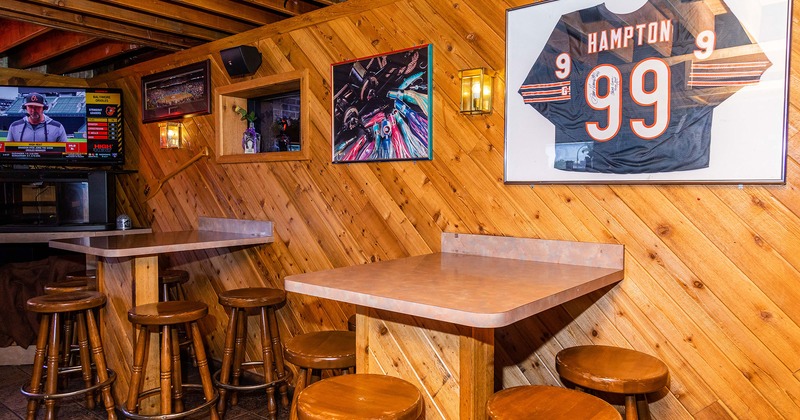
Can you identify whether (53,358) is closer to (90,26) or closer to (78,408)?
(78,408)

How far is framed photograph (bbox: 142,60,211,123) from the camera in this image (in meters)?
4.08

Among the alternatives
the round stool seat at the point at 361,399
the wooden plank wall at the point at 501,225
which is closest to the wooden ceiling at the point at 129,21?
the wooden plank wall at the point at 501,225

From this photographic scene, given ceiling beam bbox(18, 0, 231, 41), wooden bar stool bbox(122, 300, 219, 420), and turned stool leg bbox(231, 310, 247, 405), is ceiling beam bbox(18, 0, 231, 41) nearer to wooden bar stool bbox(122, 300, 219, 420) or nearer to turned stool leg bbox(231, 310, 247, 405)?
wooden bar stool bbox(122, 300, 219, 420)

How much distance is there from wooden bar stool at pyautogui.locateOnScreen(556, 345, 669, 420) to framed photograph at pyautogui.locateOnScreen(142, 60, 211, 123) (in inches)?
124

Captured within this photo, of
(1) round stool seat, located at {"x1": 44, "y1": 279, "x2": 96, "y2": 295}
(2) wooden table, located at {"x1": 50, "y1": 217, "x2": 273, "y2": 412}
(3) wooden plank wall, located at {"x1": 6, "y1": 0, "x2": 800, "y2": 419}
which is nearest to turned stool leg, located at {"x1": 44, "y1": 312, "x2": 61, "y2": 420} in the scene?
(2) wooden table, located at {"x1": 50, "y1": 217, "x2": 273, "y2": 412}

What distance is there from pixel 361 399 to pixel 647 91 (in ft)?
5.34

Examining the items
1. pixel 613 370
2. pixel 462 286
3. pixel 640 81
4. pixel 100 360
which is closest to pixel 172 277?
pixel 100 360

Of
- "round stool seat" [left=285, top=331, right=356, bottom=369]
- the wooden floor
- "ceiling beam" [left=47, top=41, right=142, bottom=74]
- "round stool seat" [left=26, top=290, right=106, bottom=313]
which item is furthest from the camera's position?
"ceiling beam" [left=47, top=41, right=142, bottom=74]

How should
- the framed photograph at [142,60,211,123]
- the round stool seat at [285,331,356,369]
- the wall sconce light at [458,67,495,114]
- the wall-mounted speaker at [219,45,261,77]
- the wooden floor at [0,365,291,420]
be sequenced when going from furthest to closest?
the framed photograph at [142,60,211,123]
the wall-mounted speaker at [219,45,261,77]
the wooden floor at [0,365,291,420]
the wall sconce light at [458,67,495,114]
the round stool seat at [285,331,356,369]

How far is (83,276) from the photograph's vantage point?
3902 mm

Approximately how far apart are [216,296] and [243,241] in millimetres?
848

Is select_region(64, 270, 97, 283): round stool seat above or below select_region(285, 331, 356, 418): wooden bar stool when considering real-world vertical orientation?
above

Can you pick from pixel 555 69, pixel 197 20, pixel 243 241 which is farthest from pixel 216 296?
pixel 555 69

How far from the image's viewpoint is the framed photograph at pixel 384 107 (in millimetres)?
2854
